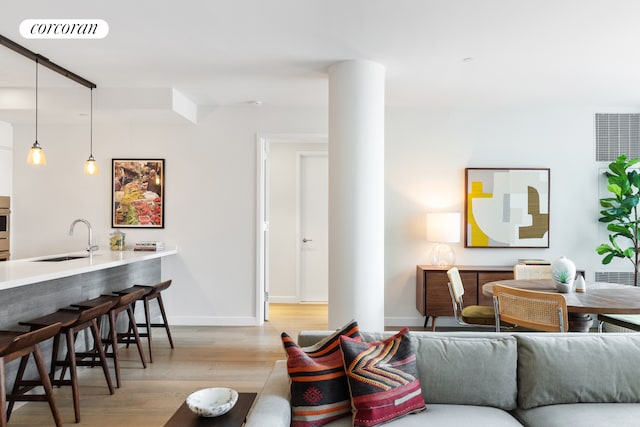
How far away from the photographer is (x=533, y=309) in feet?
10.8

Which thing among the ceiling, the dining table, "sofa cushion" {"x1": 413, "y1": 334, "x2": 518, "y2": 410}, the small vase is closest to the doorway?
the ceiling

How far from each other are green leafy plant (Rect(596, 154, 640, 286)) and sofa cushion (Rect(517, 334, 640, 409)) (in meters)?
3.54

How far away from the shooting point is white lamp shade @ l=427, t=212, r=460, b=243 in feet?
17.4

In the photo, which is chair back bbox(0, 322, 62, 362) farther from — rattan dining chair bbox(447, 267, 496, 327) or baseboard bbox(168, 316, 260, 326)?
rattan dining chair bbox(447, 267, 496, 327)

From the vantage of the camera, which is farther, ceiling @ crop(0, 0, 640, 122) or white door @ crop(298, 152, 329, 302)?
white door @ crop(298, 152, 329, 302)

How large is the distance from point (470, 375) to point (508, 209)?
12.5 feet

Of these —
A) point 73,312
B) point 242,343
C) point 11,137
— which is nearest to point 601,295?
point 242,343

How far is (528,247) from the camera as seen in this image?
5.64 m

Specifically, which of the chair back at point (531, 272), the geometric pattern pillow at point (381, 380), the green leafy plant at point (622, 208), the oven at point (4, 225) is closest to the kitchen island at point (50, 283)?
the oven at point (4, 225)

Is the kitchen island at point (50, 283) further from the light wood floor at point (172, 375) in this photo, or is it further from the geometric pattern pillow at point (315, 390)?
the geometric pattern pillow at point (315, 390)

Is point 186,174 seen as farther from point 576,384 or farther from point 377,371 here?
point 576,384

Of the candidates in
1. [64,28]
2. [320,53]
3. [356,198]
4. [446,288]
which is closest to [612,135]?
[446,288]

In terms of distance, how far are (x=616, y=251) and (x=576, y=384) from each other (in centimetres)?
376

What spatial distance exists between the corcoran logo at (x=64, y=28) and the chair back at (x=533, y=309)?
3387 millimetres
